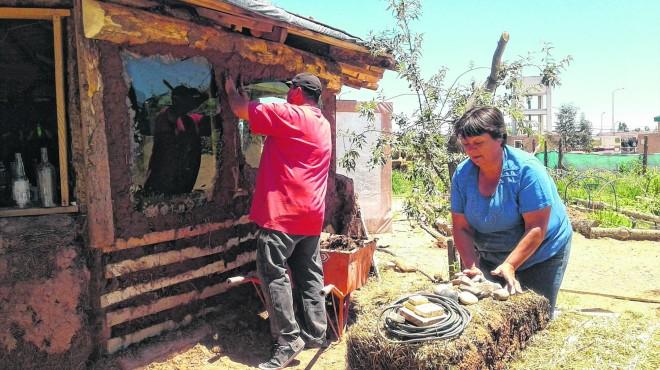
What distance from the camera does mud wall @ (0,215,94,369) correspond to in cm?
337

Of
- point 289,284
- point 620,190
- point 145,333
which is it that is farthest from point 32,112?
point 620,190

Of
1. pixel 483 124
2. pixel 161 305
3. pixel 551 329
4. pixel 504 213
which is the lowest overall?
pixel 161 305

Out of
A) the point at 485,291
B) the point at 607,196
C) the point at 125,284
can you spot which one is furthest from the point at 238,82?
the point at 607,196

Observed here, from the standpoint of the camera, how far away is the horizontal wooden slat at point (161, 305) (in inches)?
155

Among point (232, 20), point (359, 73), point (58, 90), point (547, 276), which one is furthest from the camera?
point (359, 73)

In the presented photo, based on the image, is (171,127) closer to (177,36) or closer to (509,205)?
(177,36)

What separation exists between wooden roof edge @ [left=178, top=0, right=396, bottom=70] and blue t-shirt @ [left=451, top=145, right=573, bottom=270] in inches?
77.0

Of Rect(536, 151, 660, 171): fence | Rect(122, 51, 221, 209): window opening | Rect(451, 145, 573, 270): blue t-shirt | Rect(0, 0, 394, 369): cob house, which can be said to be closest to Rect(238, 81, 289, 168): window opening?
Rect(0, 0, 394, 369): cob house

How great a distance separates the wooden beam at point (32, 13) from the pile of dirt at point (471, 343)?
113 inches

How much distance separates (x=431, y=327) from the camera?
7.86 feet

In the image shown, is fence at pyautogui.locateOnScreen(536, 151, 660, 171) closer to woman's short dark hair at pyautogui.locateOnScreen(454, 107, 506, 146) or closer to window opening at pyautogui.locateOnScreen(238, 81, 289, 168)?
window opening at pyautogui.locateOnScreen(238, 81, 289, 168)

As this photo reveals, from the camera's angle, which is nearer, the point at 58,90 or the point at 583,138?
the point at 58,90

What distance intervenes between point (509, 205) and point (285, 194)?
1.64 meters

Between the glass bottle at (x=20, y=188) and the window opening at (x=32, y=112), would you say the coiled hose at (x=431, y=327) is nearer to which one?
the window opening at (x=32, y=112)
